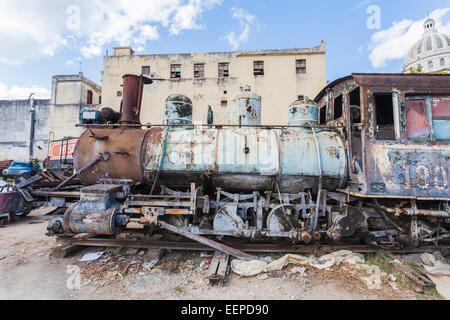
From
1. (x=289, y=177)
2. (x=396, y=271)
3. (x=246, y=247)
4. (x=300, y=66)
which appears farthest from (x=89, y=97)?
(x=396, y=271)

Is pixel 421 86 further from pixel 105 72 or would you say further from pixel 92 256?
pixel 105 72

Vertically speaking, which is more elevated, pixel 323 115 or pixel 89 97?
pixel 89 97

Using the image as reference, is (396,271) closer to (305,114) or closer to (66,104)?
(305,114)

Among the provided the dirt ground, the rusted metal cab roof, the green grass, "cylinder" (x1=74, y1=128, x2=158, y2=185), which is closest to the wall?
"cylinder" (x1=74, y1=128, x2=158, y2=185)

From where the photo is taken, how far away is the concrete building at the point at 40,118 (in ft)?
67.8

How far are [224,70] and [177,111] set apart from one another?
13.9m

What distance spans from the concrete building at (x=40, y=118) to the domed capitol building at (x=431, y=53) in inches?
2428

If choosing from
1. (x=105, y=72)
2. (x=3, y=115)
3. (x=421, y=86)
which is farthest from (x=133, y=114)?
(x=3, y=115)

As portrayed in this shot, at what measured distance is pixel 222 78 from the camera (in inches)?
684

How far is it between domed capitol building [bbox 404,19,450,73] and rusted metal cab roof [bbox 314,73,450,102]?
58.8 meters

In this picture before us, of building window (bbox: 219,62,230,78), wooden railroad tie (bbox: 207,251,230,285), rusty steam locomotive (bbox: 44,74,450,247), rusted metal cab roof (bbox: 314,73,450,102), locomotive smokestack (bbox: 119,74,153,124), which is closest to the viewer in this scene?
wooden railroad tie (bbox: 207,251,230,285)

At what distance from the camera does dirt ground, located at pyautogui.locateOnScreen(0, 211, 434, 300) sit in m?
3.22

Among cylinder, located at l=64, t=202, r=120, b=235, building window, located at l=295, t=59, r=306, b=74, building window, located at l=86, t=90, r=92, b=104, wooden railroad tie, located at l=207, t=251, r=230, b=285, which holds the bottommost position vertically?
wooden railroad tie, located at l=207, t=251, r=230, b=285

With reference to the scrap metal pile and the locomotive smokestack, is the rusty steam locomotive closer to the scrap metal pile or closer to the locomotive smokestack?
the scrap metal pile
